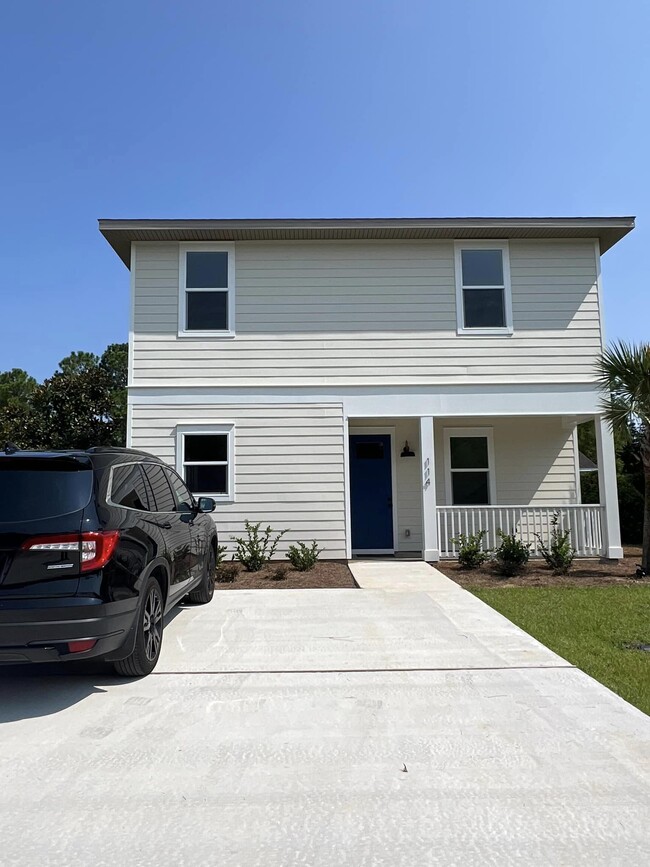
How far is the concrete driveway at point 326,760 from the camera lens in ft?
7.92

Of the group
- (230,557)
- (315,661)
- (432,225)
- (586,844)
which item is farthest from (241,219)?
(586,844)

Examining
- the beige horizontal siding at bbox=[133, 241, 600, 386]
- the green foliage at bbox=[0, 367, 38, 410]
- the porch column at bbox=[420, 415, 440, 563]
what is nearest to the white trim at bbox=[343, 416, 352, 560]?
the beige horizontal siding at bbox=[133, 241, 600, 386]

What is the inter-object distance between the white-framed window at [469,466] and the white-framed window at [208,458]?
4.42 meters

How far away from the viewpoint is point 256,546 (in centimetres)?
990

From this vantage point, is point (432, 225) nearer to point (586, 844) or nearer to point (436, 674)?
point (436, 674)

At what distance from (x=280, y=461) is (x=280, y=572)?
7.64 feet

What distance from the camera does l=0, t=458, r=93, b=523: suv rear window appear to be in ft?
12.5

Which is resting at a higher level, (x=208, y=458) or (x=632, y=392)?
(x=632, y=392)

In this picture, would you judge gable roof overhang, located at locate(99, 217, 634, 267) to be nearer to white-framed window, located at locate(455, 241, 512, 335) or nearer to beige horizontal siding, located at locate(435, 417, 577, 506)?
white-framed window, located at locate(455, 241, 512, 335)

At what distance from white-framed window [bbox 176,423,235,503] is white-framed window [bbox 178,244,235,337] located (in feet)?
6.10

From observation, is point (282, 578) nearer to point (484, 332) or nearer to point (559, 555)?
point (559, 555)

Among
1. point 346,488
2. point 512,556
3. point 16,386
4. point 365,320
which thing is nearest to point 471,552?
point 512,556

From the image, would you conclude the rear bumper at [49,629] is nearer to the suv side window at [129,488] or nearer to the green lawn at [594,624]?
the suv side window at [129,488]

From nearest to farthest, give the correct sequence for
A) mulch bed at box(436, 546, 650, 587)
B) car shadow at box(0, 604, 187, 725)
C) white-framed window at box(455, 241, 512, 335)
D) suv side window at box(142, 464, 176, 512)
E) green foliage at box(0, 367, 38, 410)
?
car shadow at box(0, 604, 187, 725) → suv side window at box(142, 464, 176, 512) → mulch bed at box(436, 546, 650, 587) → white-framed window at box(455, 241, 512, 335) → green foliage at box(0, 367, 38, 410)
